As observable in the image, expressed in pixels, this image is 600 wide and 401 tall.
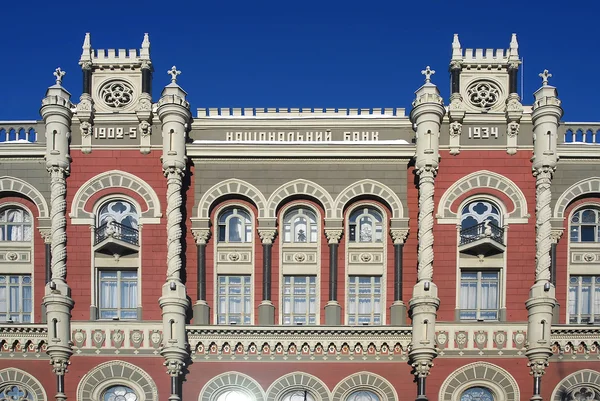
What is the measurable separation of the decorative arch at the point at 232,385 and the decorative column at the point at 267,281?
220cm

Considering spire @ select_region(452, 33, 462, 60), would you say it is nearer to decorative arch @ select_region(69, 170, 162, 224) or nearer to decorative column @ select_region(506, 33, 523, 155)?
decorative column @ select_region(506, 33, 523, 155)

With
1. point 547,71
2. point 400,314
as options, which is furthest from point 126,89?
point 547,71

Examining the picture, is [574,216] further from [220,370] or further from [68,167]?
[68,167]

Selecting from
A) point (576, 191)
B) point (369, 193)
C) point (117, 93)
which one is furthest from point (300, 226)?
point (576, 191)

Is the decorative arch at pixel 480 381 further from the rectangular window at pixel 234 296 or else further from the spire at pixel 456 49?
the spire at pixel 456 49

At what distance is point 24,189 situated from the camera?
37.5 meters

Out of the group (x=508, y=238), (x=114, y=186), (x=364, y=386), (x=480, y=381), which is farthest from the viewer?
(x=114, y=186)

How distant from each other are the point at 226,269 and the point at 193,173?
161 inches

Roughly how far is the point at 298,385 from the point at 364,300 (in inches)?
166

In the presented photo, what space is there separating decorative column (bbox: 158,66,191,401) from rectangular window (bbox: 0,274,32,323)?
18.2 ft

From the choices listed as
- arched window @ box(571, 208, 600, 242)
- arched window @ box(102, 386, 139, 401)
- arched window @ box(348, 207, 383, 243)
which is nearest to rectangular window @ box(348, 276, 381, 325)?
arched window @ box(348, 207, 383, 243)

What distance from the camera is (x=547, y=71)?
3822cm

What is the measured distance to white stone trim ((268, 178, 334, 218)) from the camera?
1470 inches

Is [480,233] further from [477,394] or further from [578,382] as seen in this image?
[578,382]
